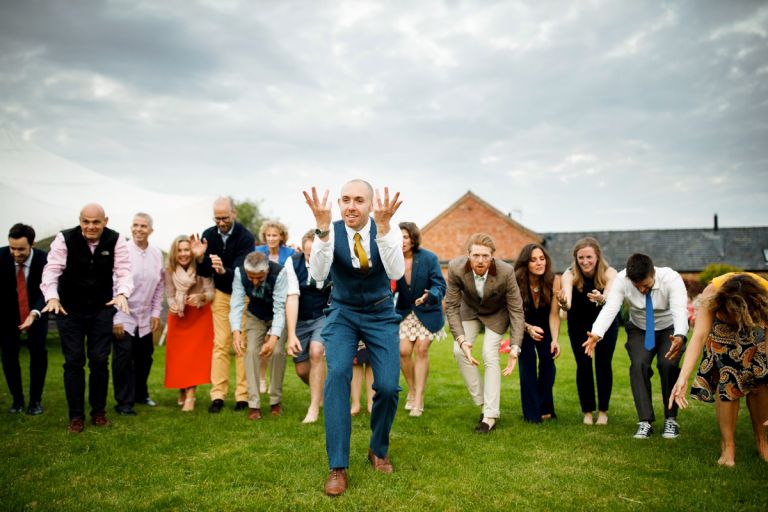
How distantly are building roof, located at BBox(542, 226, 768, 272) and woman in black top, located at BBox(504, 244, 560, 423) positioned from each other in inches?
1660

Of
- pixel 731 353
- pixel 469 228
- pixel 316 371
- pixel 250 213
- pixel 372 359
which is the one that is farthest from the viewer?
pixel 250 213

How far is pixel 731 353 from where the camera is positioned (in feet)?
15.3

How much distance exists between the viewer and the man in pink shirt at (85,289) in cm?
572

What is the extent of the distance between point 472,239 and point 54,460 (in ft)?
14.9

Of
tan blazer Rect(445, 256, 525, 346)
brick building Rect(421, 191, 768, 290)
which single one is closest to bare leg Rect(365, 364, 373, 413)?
tan blazer Rect(445, 256, 525, 346)

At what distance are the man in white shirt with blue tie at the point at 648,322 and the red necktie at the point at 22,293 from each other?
21.9 feet

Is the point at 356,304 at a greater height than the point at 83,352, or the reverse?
the point at 356,304

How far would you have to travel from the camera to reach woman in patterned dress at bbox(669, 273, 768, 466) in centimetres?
439

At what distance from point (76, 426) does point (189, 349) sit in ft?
5.34

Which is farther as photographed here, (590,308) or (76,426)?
(590,308)

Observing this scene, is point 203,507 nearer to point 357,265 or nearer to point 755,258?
point 357,265

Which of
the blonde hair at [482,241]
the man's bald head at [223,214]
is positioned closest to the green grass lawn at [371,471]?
the blonde hair at [482,241]

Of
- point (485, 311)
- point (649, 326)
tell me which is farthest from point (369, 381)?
point (649, 326)

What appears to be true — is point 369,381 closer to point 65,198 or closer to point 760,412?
point 760,412
